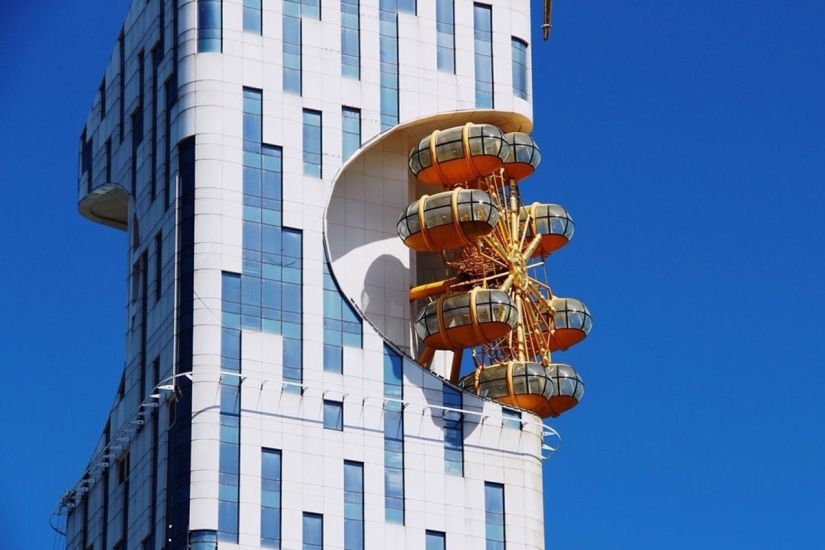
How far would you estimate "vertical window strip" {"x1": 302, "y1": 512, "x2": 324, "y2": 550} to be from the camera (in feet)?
324

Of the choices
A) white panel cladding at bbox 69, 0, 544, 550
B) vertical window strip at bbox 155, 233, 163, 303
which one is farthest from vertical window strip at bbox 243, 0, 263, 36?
vertical window strip at bbox 155, 233, 163, 303

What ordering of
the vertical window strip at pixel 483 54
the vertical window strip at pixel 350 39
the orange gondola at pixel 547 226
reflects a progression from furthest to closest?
the vertical window strip at pixel 483 54, the orange gondola at pixel 547 226, the vertical window strip at pixel 350 39

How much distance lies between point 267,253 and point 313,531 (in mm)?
11975

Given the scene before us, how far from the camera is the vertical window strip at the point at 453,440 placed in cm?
10250

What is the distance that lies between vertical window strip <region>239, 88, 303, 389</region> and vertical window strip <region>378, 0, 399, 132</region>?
589 cm

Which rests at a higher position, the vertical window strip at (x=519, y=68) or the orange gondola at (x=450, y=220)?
the vertical window strip at (x=519, y=68)

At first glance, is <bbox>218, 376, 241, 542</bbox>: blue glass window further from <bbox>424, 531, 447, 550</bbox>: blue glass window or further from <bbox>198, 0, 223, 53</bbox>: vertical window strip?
<bbox>198, 0, 223, 53</bbox>: vertical window strip

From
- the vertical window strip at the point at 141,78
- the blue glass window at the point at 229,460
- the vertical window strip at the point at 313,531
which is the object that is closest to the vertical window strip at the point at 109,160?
the vertical window strip at the point at 141,78

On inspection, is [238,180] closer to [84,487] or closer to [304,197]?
[304,197]

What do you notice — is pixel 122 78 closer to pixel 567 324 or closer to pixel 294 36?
pixel 294 36

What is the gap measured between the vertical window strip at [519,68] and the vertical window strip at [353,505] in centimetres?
2038


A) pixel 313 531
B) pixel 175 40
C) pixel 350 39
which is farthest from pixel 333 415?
pixel 175 40

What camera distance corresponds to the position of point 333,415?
3994 inches

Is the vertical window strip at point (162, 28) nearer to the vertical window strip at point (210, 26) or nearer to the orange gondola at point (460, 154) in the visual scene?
the vertical window strip at point (210, 26)
